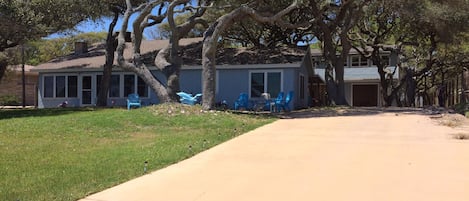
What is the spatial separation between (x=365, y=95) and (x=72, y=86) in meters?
22.1

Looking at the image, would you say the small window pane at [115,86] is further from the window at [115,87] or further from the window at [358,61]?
the window at [358,61]

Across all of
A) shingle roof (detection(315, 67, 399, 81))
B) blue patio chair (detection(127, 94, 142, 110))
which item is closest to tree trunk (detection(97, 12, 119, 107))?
blue patio chair (detection(127, 94, 142, 110))

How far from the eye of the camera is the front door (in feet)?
83.5

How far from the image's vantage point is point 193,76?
22891 mm

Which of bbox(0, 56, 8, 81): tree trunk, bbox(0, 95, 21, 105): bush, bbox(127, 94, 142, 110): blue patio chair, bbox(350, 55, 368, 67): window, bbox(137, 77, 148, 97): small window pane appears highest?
bbox(350, 55, 368, 67): window

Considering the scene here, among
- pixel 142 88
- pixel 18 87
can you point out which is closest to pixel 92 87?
pixel 142 88

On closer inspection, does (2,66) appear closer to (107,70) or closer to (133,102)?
(107,70)

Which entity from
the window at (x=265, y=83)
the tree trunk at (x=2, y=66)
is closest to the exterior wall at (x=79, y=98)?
the tree trunk at (x=2, y=66)

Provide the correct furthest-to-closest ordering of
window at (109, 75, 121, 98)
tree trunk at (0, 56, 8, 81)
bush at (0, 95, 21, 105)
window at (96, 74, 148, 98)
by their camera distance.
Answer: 1. bush at (0, 95, 21, 105)
2. tree trunk at (0, 56, 8, 81)
3. window at (109, 75, 121, 98)
4. window at (96, 74, 148, 98)

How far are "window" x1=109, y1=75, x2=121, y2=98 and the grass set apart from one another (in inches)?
385

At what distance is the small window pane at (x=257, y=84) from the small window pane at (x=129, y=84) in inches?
254

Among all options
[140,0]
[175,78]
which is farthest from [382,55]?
[175,78]

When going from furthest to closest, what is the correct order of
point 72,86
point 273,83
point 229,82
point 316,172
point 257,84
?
1. point 72,86
2. point 229,82
3. point 257,84
4. point 273,83
5. point 316,172

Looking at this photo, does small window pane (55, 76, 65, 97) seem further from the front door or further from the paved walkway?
the paved walkway
